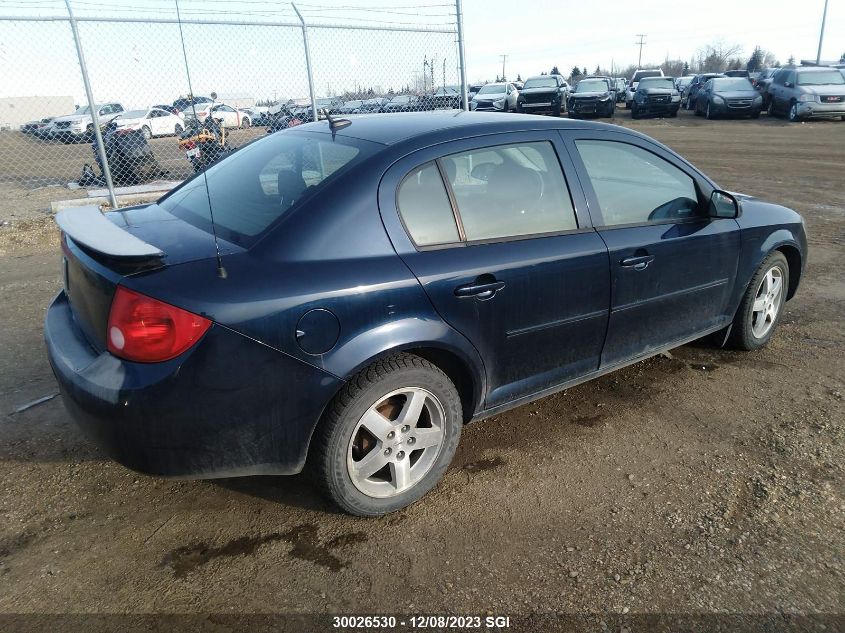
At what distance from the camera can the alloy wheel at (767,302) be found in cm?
420

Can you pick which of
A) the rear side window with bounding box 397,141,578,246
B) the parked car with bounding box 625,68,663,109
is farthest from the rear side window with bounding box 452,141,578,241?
the parked car with bounding box 625,68,663,109

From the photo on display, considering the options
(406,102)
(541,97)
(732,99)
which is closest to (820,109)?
(732,99)

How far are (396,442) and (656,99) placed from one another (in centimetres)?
2470

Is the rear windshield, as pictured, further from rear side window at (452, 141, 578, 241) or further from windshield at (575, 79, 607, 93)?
windshield at (575, 79, 607, 93)

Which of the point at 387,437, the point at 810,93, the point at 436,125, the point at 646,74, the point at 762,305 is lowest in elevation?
the point at 762,305

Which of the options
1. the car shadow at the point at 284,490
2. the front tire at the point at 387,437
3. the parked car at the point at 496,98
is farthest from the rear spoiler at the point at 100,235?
the parked car at the point at 496,98

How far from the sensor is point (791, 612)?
218 cm

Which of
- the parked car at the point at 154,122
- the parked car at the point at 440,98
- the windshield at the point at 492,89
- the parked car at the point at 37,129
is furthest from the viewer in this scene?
the windshield at the point at 492,89

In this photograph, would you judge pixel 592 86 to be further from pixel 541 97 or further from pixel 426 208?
pixel 426 208

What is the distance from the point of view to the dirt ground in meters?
2.27

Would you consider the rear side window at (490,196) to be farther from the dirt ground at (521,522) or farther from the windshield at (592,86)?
the windshield at (592,86)

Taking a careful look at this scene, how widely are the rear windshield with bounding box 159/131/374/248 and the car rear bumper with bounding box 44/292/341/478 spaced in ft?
1.72

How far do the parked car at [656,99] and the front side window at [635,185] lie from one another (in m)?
22.8

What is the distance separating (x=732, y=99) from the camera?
21609 mm
